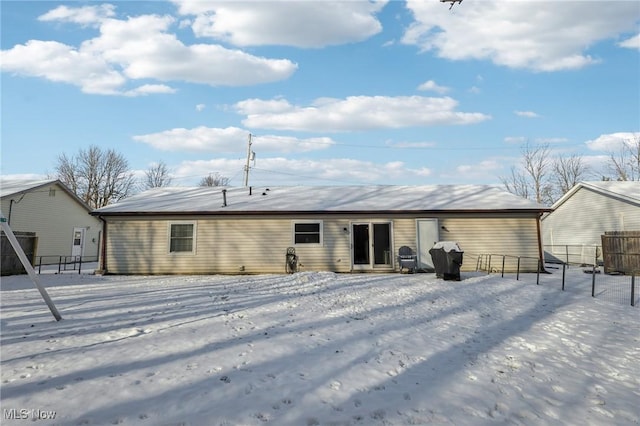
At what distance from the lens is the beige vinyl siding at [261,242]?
1543 cm

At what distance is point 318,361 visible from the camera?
4926 millimetres

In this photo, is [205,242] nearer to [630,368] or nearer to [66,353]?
[66,353]

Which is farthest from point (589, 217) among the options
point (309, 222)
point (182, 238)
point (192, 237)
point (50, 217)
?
point (50, 217)

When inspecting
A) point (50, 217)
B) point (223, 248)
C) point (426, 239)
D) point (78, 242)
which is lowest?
point (223, 248)

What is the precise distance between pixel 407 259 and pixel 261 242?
6291 mm

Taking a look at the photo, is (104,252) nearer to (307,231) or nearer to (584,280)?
(307,231)

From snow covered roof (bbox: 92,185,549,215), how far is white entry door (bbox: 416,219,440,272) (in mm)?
628

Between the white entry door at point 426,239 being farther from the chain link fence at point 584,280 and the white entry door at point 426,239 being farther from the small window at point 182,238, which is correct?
the small window at point 182,238

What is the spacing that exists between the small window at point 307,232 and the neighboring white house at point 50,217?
15.6 metres

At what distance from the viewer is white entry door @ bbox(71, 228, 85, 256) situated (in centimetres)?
2652

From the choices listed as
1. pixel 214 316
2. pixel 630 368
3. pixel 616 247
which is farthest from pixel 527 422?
pixel 616 247

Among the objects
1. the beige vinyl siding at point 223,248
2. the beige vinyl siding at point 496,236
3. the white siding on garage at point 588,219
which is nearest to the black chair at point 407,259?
the beige vinyl siding at point 496,236

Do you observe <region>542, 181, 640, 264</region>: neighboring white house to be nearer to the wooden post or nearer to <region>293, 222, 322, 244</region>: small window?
<region>293, 222, 322, 244</region>: small window

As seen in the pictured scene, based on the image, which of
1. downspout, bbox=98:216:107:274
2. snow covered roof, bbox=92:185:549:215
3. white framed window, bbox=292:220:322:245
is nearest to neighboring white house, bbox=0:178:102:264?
downspout, bbox=98:216:107:274
